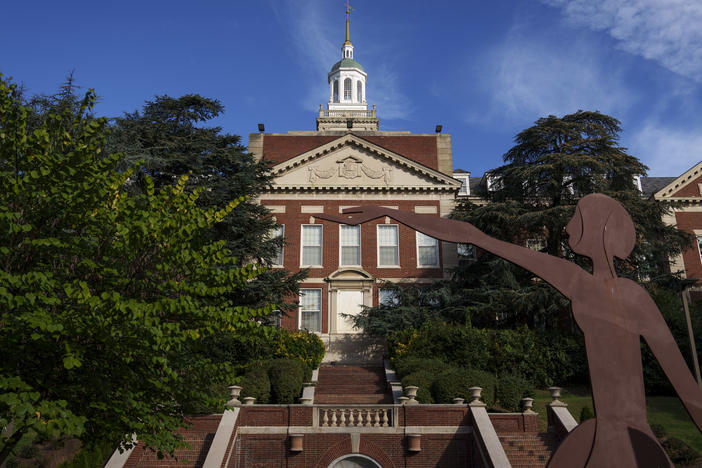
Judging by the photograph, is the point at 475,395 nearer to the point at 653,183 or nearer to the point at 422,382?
the point at 422,382

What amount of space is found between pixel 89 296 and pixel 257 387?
34.1 feet

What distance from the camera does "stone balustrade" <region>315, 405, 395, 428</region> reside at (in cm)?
1630

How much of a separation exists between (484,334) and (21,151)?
60.6 feet

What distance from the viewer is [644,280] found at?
27.1m

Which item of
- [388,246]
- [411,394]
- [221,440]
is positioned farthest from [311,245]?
[221,440]

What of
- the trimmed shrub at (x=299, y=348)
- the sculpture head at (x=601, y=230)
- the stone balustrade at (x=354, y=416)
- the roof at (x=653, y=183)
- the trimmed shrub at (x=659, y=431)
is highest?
the roof at (x=653, y=183)

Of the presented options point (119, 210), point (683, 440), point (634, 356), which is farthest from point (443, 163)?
point (634, 356)

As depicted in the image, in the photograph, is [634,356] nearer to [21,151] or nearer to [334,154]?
[21,151]

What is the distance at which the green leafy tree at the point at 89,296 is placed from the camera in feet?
28.1

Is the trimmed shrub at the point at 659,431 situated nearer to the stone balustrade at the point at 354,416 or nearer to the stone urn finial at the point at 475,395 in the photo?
the stone urn finial at the point at 475,395

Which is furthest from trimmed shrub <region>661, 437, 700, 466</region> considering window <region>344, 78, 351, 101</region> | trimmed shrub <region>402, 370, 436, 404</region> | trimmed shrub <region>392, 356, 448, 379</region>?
window <region>344, 78, 351, 101</region>

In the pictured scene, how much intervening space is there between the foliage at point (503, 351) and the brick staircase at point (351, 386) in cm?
146

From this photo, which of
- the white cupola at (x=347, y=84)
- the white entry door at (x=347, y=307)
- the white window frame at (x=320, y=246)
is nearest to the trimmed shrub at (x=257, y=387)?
the white entry door at (x=347, y=307)

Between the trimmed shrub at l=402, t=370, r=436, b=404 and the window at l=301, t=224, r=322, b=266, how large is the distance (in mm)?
12485
